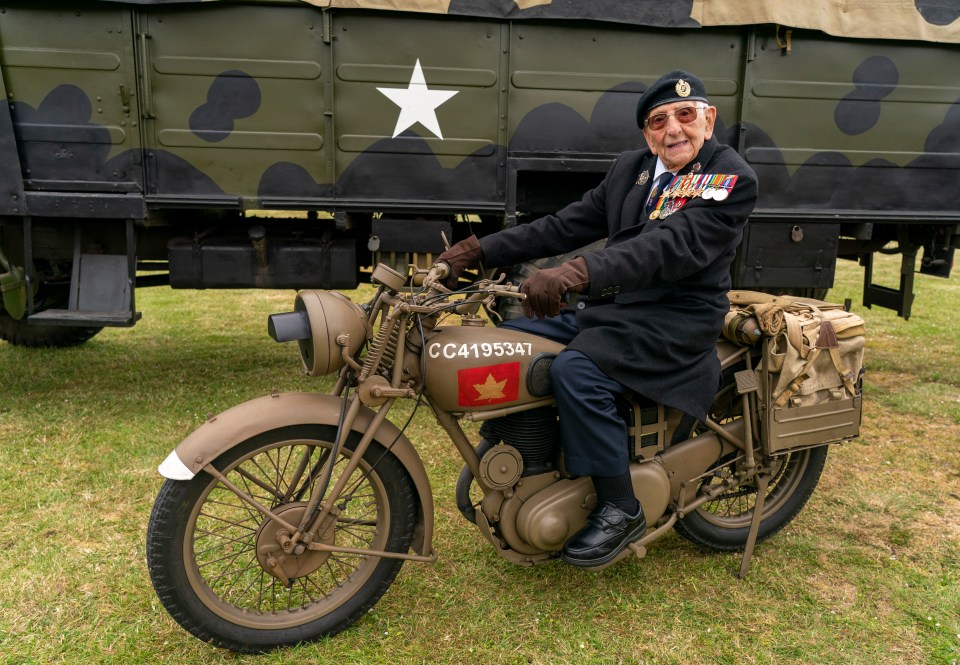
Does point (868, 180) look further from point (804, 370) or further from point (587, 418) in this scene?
point (587, 418)

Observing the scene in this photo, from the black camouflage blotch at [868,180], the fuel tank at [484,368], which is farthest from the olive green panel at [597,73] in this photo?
the fuel tank at [484,368]

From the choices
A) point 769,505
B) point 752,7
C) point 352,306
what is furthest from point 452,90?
point 769,505

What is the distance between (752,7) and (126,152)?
3.73m

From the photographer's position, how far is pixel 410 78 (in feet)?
14.5

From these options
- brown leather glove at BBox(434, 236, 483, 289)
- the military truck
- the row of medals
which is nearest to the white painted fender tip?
brown leather glove at BBox(434, 236, 483, 289)

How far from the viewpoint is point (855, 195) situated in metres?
4.89

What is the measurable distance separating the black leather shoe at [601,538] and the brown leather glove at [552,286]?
788mm

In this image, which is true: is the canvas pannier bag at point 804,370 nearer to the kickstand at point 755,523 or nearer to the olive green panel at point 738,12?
the kickstand at point 755,523

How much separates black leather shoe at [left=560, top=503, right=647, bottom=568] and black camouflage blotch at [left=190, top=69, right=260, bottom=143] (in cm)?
314

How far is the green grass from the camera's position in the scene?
2.52 m

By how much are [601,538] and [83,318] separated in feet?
11.1

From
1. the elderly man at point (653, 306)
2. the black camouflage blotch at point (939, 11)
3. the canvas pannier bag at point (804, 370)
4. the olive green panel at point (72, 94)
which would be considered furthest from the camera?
the black camouflage blotch at point (939, 11)

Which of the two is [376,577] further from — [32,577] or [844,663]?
[844,663]

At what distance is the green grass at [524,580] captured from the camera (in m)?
2.52
